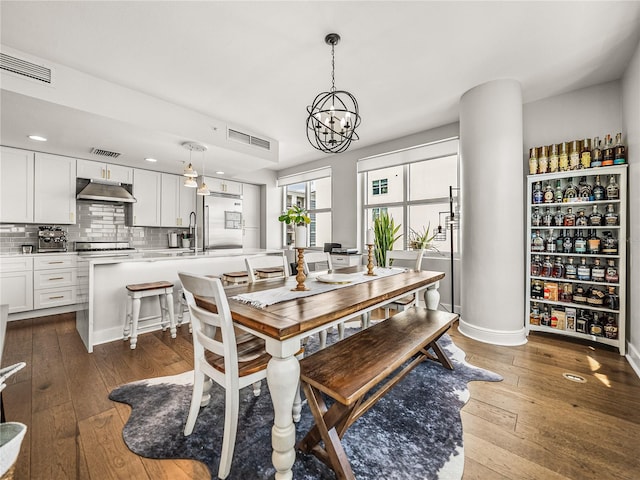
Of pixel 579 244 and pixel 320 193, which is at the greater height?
pixel 320 193

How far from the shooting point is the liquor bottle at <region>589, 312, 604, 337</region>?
8.84 feet

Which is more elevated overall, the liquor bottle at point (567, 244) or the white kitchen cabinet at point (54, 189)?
the white kitchen cabinet at point (54, 189)

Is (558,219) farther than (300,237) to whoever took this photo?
Yes

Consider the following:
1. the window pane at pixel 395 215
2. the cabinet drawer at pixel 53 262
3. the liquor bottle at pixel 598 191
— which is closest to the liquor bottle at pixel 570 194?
the liquor bottle at pixel 598 191

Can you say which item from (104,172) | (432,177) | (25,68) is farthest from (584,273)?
(104,172)

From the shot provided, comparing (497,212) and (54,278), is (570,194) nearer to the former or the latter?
(497,212)

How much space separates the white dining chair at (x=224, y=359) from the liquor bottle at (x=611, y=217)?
3277 mm

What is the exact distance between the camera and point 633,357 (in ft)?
7.66

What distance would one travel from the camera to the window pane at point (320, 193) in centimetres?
579

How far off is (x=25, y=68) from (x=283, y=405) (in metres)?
3.30

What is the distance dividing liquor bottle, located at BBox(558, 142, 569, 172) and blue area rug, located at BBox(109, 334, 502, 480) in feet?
7.23

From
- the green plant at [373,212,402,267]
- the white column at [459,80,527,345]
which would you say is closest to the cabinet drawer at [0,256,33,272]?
the green plant at [373,212,402,267]

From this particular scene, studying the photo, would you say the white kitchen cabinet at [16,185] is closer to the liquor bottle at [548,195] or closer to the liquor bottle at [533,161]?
the liquor bottle at [533,161]

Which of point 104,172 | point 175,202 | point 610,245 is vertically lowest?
point 610,245
